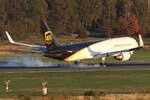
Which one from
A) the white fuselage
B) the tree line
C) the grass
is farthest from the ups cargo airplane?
the tree line

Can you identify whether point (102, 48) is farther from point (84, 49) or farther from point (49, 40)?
point (49, 40)

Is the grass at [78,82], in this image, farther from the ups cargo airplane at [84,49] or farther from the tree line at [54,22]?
the tree line at [54,22]

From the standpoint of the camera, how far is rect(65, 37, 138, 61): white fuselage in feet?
285

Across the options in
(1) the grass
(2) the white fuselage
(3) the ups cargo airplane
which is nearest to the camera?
(1) the grass

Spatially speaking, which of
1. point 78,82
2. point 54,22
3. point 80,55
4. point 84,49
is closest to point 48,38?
point 80,55

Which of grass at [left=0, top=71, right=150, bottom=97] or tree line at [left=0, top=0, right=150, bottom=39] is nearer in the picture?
grass at [left=0, top=71, right=150, bottom=97]

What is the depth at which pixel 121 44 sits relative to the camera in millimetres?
92000

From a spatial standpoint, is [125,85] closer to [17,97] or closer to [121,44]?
[17,97]

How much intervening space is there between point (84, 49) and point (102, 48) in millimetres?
3640

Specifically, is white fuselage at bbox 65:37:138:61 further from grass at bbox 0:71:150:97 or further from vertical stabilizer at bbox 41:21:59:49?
grass at bbox 0:71:150:97

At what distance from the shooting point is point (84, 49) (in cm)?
8694

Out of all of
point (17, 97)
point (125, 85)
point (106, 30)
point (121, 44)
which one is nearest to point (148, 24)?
point (106, 30)

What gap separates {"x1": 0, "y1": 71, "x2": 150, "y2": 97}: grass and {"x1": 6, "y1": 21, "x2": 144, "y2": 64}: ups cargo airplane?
12.9 meters

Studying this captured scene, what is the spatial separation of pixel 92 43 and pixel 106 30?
99592mm
